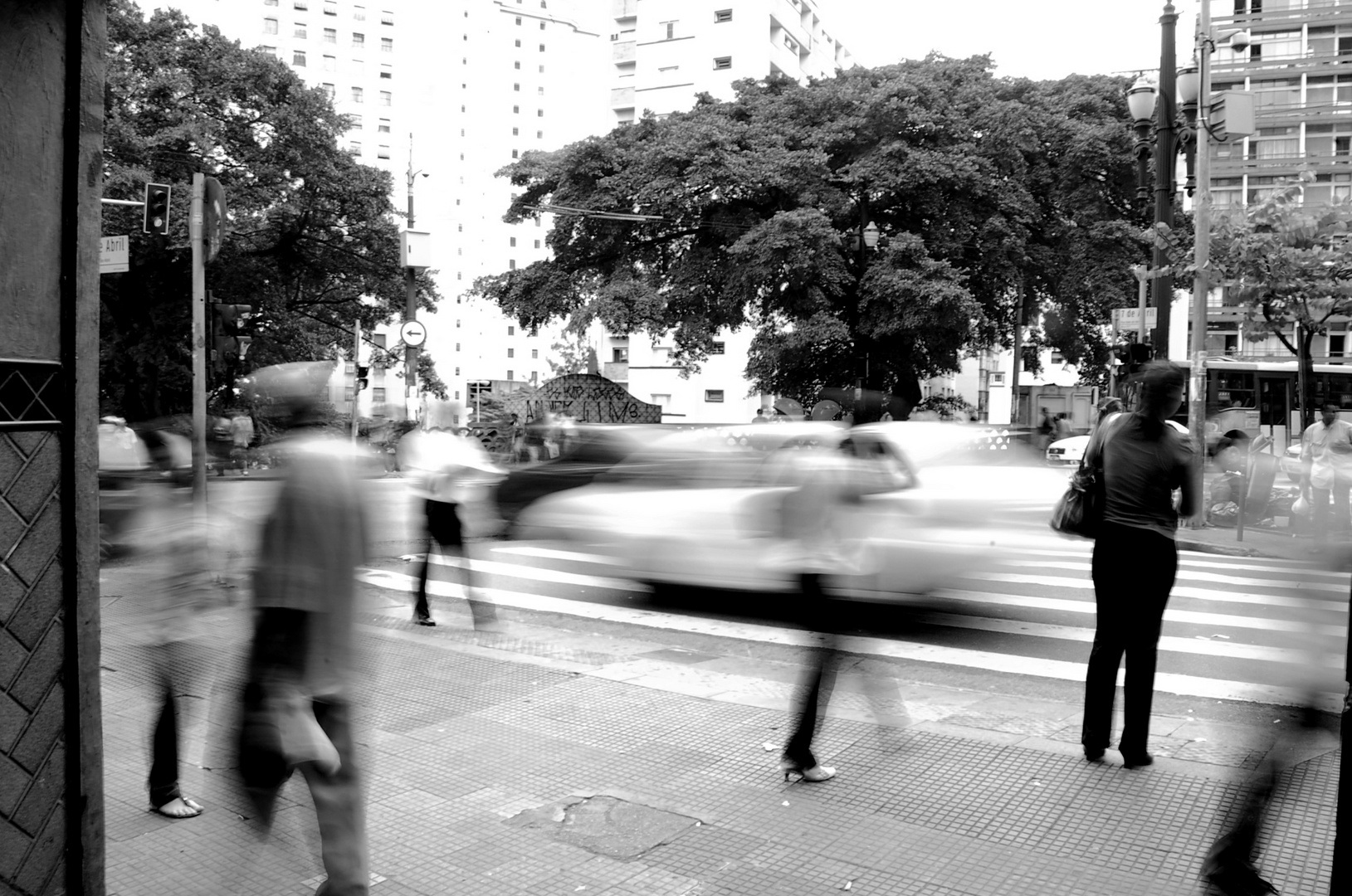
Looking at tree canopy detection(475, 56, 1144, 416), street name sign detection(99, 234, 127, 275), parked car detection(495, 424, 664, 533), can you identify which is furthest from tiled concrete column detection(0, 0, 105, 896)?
tree canopy detection(475, 56, 1144, 416)

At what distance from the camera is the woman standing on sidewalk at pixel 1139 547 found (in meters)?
4.90

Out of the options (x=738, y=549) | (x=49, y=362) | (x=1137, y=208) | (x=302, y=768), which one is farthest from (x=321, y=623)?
(x=1137, y=208)

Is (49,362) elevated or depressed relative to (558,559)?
elevated

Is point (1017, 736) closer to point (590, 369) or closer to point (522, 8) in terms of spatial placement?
point (590, 369)

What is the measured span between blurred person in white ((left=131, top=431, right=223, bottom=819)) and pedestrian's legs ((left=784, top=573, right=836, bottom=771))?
2.44 metres

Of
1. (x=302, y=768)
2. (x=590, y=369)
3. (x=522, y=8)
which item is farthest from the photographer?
(x=522, y=8)

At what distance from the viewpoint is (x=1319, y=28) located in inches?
2343

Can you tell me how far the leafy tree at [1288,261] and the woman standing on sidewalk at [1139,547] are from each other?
12.9 m

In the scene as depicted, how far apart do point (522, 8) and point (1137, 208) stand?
297 ft

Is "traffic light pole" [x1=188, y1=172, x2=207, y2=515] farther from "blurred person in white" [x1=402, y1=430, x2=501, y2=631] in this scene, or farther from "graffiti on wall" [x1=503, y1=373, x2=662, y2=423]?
"graffiti on wall" [x1=503, y1=373, x2=662, y2=423]

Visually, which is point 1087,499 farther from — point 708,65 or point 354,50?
point 354,50

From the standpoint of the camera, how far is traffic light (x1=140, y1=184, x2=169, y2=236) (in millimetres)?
12812

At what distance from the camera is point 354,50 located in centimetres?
9119

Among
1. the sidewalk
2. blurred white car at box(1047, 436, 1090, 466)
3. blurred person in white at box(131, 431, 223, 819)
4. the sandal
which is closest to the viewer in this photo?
the sidewalk
